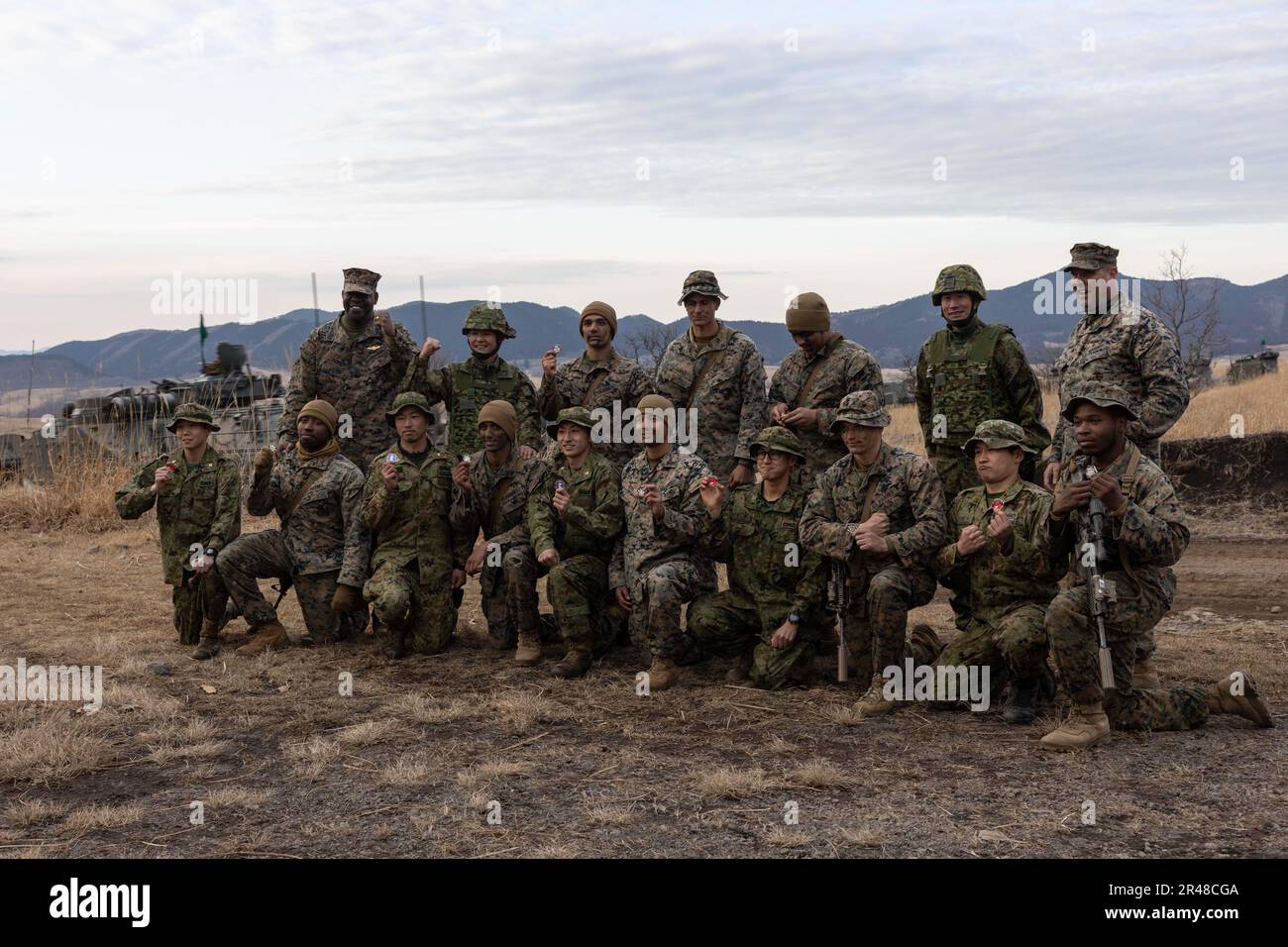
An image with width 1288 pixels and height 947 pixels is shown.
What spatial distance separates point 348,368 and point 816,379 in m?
3.45

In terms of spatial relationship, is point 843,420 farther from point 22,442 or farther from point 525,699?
point 22,442

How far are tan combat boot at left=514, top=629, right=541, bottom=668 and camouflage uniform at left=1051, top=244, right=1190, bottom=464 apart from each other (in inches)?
134

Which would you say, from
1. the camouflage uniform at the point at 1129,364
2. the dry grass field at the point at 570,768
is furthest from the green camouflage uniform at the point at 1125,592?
the camouflage uniform at the point at 1129,364

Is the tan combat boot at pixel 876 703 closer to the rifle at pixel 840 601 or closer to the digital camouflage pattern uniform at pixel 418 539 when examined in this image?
the rifle at pixel 840 601

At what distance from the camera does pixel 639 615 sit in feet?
25.0

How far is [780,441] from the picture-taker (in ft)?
23.3

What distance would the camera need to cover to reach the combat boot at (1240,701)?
5992 millimetres

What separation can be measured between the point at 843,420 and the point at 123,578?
7.41 meters

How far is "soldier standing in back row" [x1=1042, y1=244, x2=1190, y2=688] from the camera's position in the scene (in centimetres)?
657

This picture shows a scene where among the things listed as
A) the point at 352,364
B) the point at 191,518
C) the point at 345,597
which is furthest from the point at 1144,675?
the point at 191,518

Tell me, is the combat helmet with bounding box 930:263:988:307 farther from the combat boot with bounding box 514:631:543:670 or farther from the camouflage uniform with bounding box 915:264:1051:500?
the combat boot with bounding box 514:631:543:670

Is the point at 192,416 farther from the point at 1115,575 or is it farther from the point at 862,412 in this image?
the point at 1115,575

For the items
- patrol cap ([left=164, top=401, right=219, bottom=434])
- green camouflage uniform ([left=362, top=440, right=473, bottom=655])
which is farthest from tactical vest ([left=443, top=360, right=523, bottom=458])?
patrol cap ([left=164, top=401, right=219, bottom=434])

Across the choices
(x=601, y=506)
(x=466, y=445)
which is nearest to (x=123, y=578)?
(x=466, y=445)
